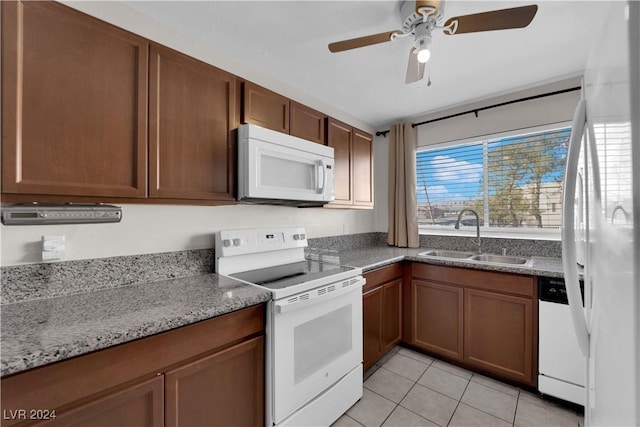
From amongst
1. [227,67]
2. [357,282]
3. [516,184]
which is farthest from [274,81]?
[516,184]

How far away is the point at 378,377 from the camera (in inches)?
82.9

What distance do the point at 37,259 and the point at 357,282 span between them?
163cm

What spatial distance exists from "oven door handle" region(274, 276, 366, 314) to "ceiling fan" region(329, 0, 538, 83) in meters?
1.34

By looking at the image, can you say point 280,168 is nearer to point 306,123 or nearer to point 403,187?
point 306,123

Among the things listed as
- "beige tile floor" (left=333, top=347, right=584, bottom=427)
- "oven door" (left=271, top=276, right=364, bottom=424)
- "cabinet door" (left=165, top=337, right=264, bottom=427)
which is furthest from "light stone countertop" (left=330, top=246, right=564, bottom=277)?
"cabinet door" (left=165, top=337, right=264, bottom=427)

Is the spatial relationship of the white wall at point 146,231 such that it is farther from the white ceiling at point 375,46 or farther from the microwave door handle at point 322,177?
the white ceiling at point 375,46

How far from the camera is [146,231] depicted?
1.52 metres

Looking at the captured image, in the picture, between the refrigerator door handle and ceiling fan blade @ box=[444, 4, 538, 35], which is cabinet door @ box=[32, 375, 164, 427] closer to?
the refrigerator door handle

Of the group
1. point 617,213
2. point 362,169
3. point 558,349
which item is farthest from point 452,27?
point 558,349

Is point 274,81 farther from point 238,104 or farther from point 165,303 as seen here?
point 165,303

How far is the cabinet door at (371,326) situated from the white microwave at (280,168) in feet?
2.80

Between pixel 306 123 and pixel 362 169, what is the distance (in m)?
0.84

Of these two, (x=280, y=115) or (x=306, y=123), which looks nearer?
(x=280, y=115)

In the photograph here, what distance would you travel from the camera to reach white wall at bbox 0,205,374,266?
3.88 feet
